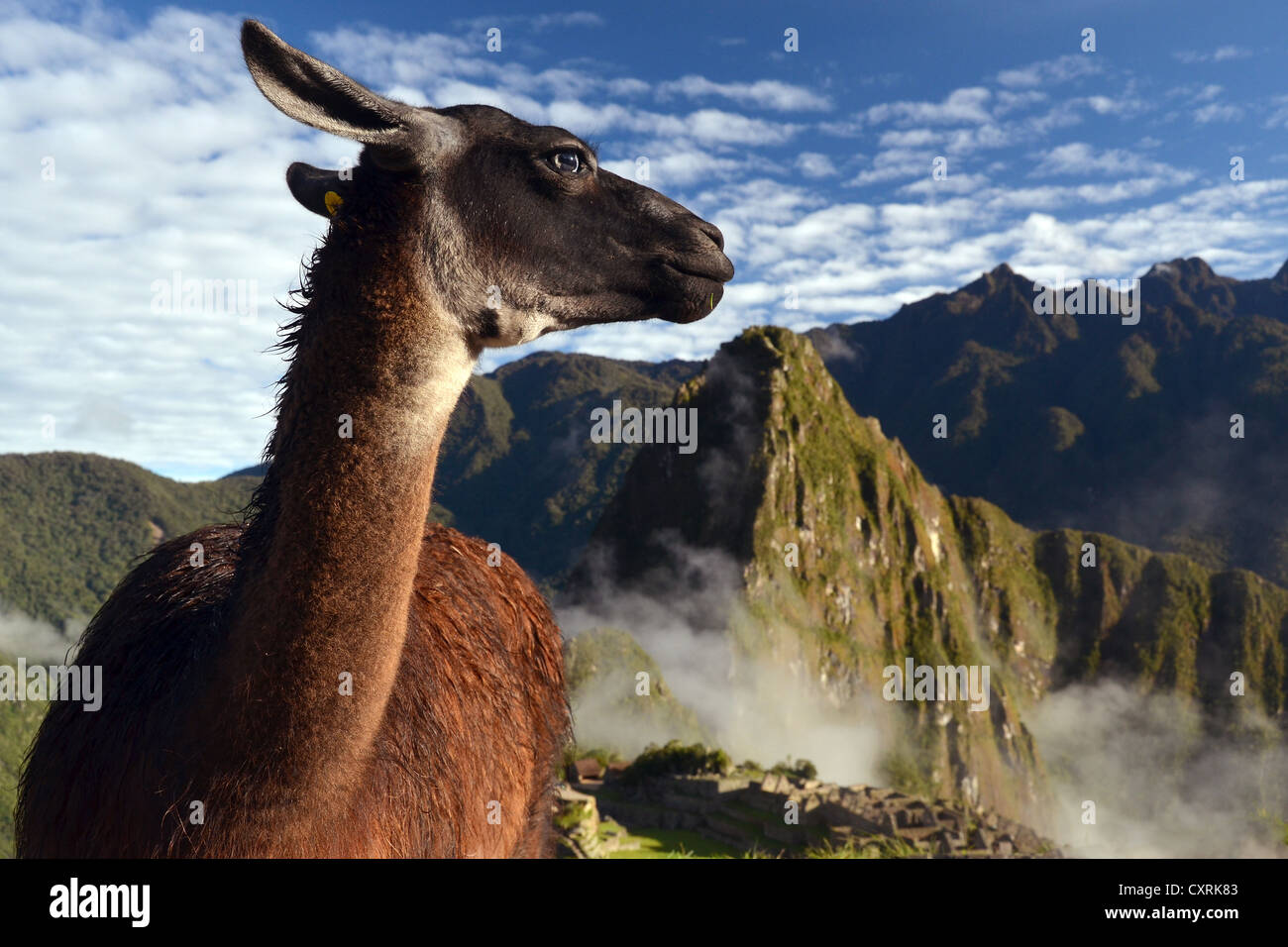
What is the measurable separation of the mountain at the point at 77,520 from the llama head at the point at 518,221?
2126 inches

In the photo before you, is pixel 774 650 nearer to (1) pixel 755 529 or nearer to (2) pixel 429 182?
(1) pixel 755 529

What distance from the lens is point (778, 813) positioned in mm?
34500

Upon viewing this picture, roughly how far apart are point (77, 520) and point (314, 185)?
83.3 metres

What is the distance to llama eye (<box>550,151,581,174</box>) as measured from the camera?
10.8 feet

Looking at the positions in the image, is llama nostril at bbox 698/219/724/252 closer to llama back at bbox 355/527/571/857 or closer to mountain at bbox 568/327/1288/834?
llama back at bbox 355/527/571/857

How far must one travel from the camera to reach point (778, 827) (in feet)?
108

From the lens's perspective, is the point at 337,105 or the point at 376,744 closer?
the point at 337,105

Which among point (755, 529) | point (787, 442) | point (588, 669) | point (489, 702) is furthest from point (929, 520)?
point (489, 702)

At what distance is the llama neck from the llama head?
0.65 feet
